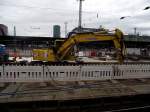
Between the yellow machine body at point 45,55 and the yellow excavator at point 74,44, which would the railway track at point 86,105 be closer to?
the yellow excavator at point 74,44

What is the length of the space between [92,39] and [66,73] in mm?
3583

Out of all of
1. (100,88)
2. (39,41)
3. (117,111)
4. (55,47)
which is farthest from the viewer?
(39,41)

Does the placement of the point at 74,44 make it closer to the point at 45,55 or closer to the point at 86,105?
the point at 45,55

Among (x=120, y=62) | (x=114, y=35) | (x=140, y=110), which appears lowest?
(x=140, y=110)

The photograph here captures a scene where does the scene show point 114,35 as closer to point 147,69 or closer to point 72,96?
A: point 147,69

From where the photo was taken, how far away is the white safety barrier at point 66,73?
1347 cm

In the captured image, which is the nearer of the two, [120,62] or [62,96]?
[62,96]

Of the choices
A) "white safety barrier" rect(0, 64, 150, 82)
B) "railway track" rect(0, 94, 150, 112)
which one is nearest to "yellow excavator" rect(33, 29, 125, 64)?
"white safety barrier" rect(0, 64, 150, 82)

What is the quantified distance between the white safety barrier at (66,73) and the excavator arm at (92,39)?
0.97 meters

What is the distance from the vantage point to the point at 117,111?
8820 millimetres

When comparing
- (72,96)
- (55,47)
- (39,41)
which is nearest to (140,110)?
(72,96)

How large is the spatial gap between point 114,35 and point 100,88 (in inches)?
203

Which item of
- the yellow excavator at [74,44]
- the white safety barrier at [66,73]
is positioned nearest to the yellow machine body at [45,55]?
the yellow excavator at [74,44]

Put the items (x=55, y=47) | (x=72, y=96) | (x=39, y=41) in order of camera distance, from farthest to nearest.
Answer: (x=39, y=41), (x=55, y=47), (x=72, y=96)
